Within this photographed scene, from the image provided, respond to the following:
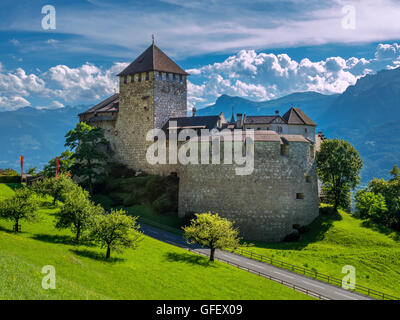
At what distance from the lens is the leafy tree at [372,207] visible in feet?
180

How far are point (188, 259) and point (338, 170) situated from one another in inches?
1144

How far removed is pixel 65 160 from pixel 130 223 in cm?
3267

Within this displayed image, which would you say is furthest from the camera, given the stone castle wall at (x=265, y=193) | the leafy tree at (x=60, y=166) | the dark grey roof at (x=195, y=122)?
the dark grey roof at (x=195, y=122)

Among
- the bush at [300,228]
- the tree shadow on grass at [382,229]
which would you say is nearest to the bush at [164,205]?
the bush at [300,228]

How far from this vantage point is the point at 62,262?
1133 inches

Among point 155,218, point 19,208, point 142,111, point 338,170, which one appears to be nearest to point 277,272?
point 155,218

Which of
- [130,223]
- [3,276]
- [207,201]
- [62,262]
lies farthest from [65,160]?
[3,276]

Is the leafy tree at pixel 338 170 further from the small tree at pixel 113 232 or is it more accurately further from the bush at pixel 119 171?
the small tree at pixel 113 232

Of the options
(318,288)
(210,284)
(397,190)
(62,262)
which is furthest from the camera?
(397,190)

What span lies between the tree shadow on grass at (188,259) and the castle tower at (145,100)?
27.3 m

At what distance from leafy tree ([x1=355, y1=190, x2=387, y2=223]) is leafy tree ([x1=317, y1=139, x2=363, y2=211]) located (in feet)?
9.57

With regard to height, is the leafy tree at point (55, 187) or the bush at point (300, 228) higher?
the leafy tree at point (55, 187)

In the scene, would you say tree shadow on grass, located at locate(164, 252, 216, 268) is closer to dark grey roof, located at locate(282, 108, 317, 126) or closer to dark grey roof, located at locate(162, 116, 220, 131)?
dark grey roof, located at locate(162, 116, 220, 131)
